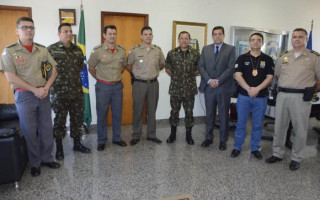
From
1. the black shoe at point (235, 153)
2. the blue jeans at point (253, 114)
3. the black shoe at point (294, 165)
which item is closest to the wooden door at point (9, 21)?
the blue jeans at point (253, 114)

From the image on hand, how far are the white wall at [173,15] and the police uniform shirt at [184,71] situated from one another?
3.58ft

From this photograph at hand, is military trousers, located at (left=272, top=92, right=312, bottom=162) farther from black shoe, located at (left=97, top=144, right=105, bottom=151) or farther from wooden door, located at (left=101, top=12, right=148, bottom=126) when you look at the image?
wooden door, located at (left=101, top=12, right=148, bottom=126)

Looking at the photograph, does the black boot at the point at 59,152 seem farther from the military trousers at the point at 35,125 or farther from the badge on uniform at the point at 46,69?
the badge on uniform at the point at 46,69

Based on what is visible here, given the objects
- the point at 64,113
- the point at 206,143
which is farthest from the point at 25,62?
the point at 206,143

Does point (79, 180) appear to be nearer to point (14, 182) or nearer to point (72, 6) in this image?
point (14, 182)

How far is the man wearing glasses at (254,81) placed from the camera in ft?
9.76

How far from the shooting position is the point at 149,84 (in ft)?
11.4

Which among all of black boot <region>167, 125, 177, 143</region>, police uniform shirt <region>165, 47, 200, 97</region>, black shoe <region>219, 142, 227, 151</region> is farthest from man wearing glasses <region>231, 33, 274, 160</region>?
black boot <region>167, 125, 177, 143</region>

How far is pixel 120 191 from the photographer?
2326 mm

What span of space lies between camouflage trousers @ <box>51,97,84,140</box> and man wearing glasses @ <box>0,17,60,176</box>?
0.29 m

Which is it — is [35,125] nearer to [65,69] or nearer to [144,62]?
[65,69]

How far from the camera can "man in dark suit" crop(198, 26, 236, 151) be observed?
326 cm

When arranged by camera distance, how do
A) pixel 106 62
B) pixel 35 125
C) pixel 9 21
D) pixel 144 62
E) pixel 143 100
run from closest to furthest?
pixel 35 125, pixel 106 62, pixel 144 62, pixel 143 100, pixel 9 21

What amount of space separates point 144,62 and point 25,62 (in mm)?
1483
